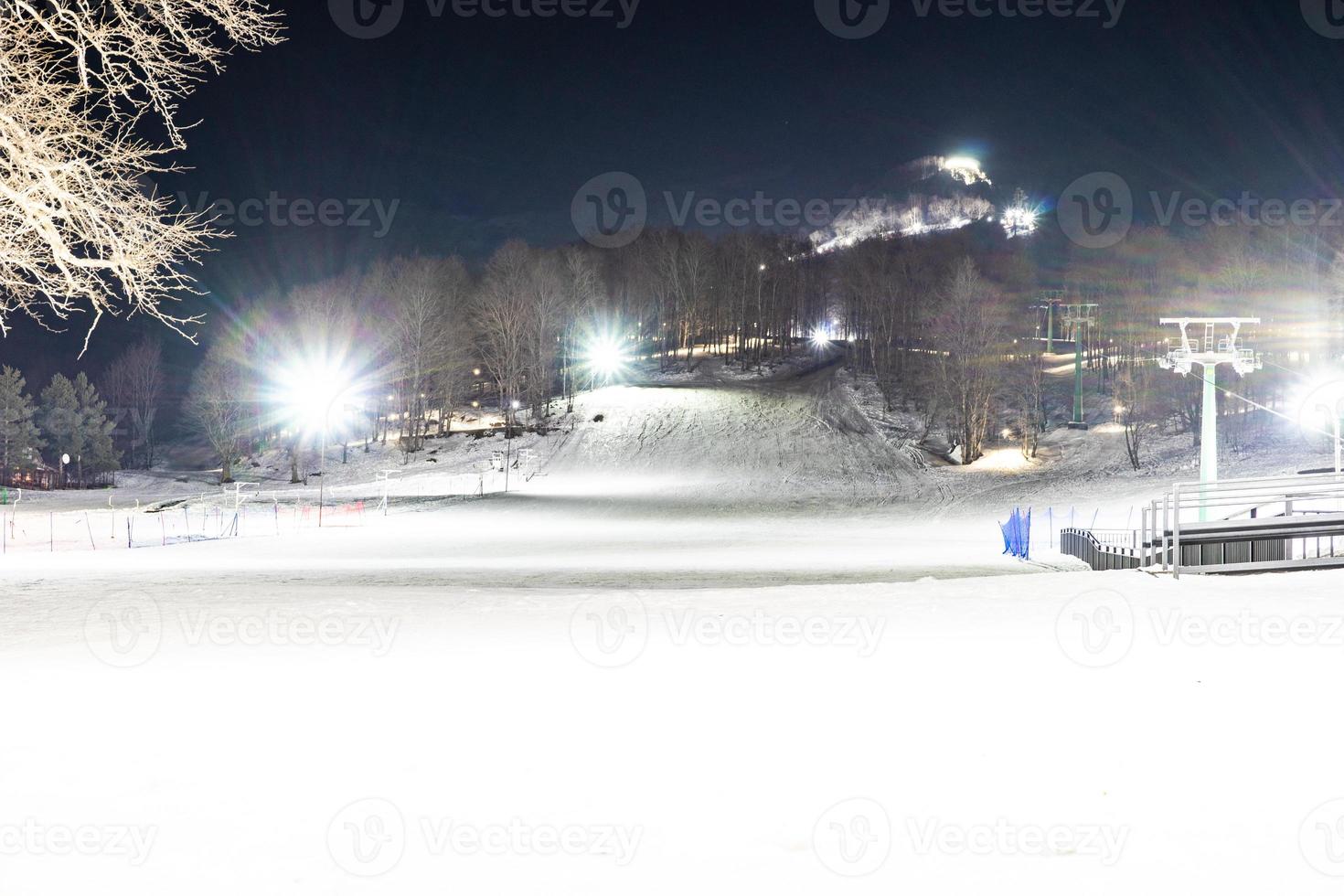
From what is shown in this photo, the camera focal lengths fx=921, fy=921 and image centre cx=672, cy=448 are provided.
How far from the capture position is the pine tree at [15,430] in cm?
7881

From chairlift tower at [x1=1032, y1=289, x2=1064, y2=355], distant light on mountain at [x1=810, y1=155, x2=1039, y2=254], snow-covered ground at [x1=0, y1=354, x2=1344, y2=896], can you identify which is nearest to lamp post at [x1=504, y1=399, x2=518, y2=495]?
chairlift tower at [x1=1032, y1=289, x2=1064, y2=355]

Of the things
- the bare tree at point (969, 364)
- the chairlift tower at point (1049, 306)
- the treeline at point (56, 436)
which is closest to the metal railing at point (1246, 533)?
the bare tree at point (969, 364)

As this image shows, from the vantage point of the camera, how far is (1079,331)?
73.8 m

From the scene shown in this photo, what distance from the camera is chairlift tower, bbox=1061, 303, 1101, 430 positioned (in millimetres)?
69938

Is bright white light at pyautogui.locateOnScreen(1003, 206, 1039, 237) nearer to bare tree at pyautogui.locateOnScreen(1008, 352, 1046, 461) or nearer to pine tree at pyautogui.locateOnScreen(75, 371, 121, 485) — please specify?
bare tree at pyautogui.locateOnScreen(1008, 352, 1046, 461)

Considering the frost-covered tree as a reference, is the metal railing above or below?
below

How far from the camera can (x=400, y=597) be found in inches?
528

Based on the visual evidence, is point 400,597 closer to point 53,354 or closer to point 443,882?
point 443,882

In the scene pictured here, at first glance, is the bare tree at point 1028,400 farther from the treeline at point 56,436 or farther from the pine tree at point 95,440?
the pine tree at point 95,440

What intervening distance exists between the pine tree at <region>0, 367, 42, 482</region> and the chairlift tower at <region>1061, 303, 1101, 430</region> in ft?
285

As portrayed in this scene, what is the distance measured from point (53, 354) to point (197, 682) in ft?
562

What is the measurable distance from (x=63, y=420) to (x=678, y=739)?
95364 mm

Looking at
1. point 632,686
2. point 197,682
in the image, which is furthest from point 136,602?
point 632,686

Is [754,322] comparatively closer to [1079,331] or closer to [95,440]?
[1079,331]
